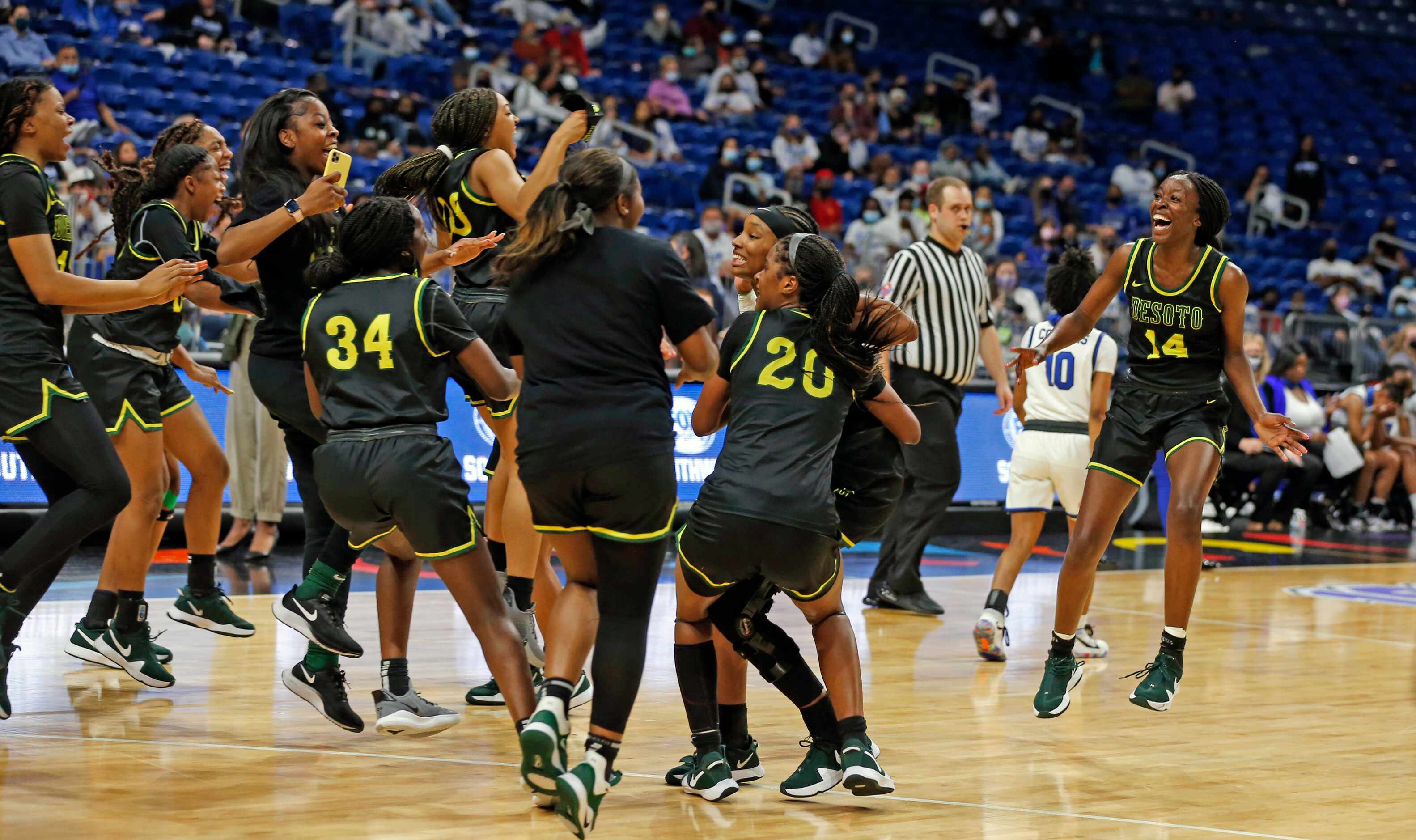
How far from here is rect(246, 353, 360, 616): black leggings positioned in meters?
4.91

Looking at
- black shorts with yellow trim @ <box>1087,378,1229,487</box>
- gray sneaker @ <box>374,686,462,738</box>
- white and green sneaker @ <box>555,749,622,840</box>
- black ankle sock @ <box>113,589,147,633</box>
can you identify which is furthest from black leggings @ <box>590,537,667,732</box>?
black ankle sock @ <box>113,589,147,633</box>

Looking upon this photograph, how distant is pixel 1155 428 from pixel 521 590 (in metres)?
2.39

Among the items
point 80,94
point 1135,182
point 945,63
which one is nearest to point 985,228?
point 1135,182

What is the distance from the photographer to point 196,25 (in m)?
15.3

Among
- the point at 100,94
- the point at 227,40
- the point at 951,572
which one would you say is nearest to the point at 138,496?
the point at 951,572

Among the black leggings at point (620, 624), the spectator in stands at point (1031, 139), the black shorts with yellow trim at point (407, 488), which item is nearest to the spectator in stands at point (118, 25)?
the spectator in stands at point (1031, 139)

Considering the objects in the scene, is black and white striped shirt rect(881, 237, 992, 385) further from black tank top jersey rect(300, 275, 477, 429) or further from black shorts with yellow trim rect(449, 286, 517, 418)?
black tank top jersey rect(300, 275, 477, 429)

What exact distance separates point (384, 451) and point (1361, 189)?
2172cm

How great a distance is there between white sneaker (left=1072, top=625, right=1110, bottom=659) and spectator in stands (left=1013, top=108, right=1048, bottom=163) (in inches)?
565

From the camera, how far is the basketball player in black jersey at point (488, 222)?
5191 millimetres

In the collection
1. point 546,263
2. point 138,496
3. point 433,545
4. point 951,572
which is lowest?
point 951,572

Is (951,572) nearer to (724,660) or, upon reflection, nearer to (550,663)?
(724,660)

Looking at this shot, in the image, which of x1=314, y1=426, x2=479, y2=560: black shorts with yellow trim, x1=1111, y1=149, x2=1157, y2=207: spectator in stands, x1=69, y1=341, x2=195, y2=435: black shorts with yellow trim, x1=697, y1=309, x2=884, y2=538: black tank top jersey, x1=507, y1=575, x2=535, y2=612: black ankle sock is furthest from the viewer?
x1=1111, y1=149, x2=1157, y2=207: spectator in stands

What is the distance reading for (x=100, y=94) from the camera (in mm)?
14109
